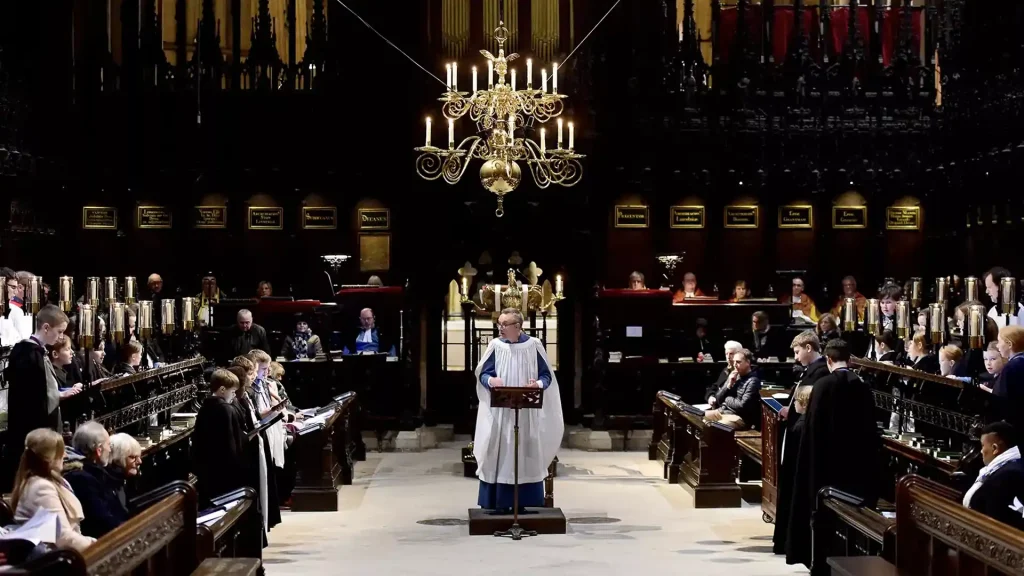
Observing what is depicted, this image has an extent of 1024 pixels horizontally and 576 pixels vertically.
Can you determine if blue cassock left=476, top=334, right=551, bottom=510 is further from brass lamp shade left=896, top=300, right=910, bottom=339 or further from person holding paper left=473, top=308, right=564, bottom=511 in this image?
brass lamp shade left=896, top=300, right=910, bottom=339

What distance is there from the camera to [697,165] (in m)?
17.1

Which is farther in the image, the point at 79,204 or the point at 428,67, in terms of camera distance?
the point at 79,204

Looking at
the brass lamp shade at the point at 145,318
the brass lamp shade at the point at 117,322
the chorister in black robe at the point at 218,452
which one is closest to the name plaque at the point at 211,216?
the brass lamp shade at the point at 145,318

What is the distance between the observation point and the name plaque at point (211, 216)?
17.9 metres

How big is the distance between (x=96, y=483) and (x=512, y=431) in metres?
4.17

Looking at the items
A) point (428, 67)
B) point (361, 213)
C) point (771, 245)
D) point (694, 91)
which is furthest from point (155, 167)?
point (771, 245)

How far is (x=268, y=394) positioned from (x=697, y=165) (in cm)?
775

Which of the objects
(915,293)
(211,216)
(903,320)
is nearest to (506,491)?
(903,320)

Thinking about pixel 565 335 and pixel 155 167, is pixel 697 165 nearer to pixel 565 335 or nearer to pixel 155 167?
pixel 565 335

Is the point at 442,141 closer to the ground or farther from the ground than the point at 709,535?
farther from the ground

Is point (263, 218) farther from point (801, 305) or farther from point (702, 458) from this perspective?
point (702, 458)

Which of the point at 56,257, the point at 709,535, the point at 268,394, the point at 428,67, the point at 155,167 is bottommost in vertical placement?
the point at 709,535

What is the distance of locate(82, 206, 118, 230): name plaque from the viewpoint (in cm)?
1773

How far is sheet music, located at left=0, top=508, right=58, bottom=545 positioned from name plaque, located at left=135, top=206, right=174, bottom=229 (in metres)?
12.2
